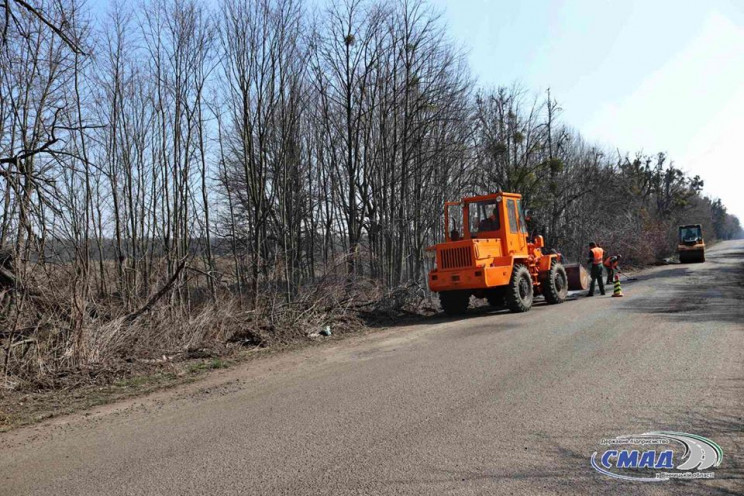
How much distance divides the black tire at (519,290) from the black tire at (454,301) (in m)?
1.09

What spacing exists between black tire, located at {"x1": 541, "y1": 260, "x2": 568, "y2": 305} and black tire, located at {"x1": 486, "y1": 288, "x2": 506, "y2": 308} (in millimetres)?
1303

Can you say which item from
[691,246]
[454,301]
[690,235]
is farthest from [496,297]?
[690,235]

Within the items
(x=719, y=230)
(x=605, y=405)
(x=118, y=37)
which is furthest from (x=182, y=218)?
(x=719, y=230)

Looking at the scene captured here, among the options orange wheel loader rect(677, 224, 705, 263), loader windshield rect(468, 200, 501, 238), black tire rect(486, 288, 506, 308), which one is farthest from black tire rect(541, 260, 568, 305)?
orange wheel loader rect(677, 224, 705, 263)

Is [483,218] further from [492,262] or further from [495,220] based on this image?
[492,262]

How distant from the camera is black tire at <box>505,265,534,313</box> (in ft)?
45.9

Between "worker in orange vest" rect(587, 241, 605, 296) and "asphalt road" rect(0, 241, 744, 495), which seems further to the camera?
"worker in orange vest" rect(587, 241, 605, 296)

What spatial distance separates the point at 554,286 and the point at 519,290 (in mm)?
2044

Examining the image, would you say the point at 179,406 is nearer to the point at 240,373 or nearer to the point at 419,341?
the point at 240,373

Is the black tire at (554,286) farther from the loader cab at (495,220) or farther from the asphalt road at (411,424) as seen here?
the asphalt road at (411,424)

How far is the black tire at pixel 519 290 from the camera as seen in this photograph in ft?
45.9

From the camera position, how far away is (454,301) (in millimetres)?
14531

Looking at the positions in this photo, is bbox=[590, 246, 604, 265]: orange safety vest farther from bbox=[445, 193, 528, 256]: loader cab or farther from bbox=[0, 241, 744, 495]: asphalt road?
bbox=[0, 241, 744, 495]: asphalt road

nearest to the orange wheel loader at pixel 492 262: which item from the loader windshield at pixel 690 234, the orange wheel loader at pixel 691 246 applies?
the orange wheel loader at pixel 691 246
